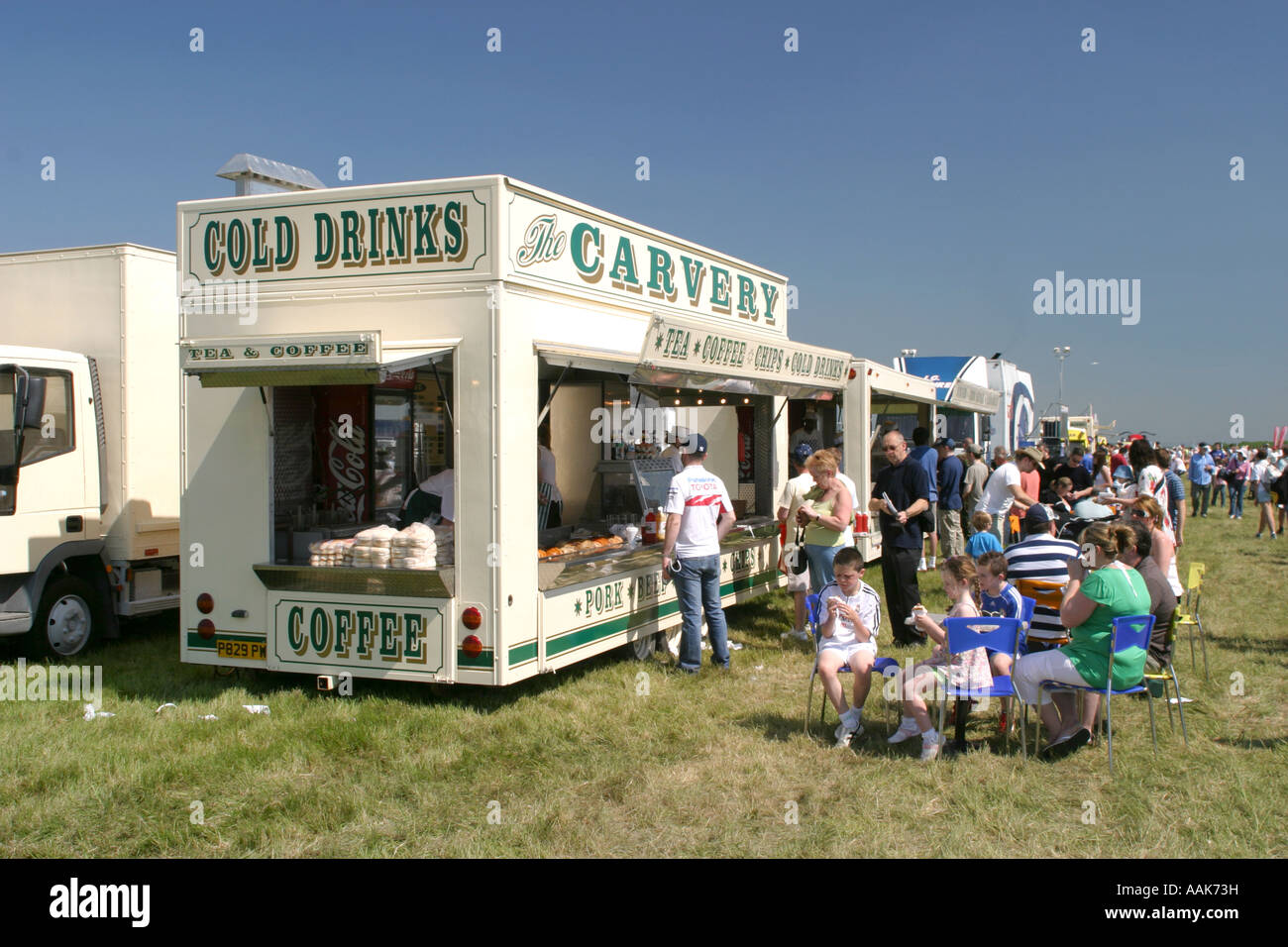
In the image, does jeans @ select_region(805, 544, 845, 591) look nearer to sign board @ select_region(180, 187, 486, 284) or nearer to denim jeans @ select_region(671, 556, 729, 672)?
denim jeans @ select_region(671, 556, 729, 672)

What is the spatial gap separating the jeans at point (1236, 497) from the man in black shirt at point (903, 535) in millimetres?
16047

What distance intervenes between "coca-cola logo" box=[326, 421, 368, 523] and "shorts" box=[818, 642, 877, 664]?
3.35 metres

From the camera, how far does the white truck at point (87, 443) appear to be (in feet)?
23.0

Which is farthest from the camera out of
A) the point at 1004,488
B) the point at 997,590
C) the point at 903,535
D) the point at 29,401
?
the point at 1004,488

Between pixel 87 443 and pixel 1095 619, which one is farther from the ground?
pixel 87 443

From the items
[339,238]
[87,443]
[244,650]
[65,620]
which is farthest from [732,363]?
[65,620]

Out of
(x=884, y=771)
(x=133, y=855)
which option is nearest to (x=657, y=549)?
(x=884, y=771)

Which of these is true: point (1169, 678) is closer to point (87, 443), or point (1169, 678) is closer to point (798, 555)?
point (798, 555)

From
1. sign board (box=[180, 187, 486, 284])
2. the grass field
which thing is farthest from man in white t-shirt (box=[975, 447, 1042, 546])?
sign board (box=[180, 187, 486, 284])

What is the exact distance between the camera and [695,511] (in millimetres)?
6926

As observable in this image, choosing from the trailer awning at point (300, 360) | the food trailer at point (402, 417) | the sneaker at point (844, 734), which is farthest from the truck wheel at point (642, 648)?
the trailer awning at point (300, 360)

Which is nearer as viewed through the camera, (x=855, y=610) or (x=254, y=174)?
(x=855, y=610)

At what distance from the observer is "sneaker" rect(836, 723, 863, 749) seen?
5406 millimetres

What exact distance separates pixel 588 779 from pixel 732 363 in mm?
3767
